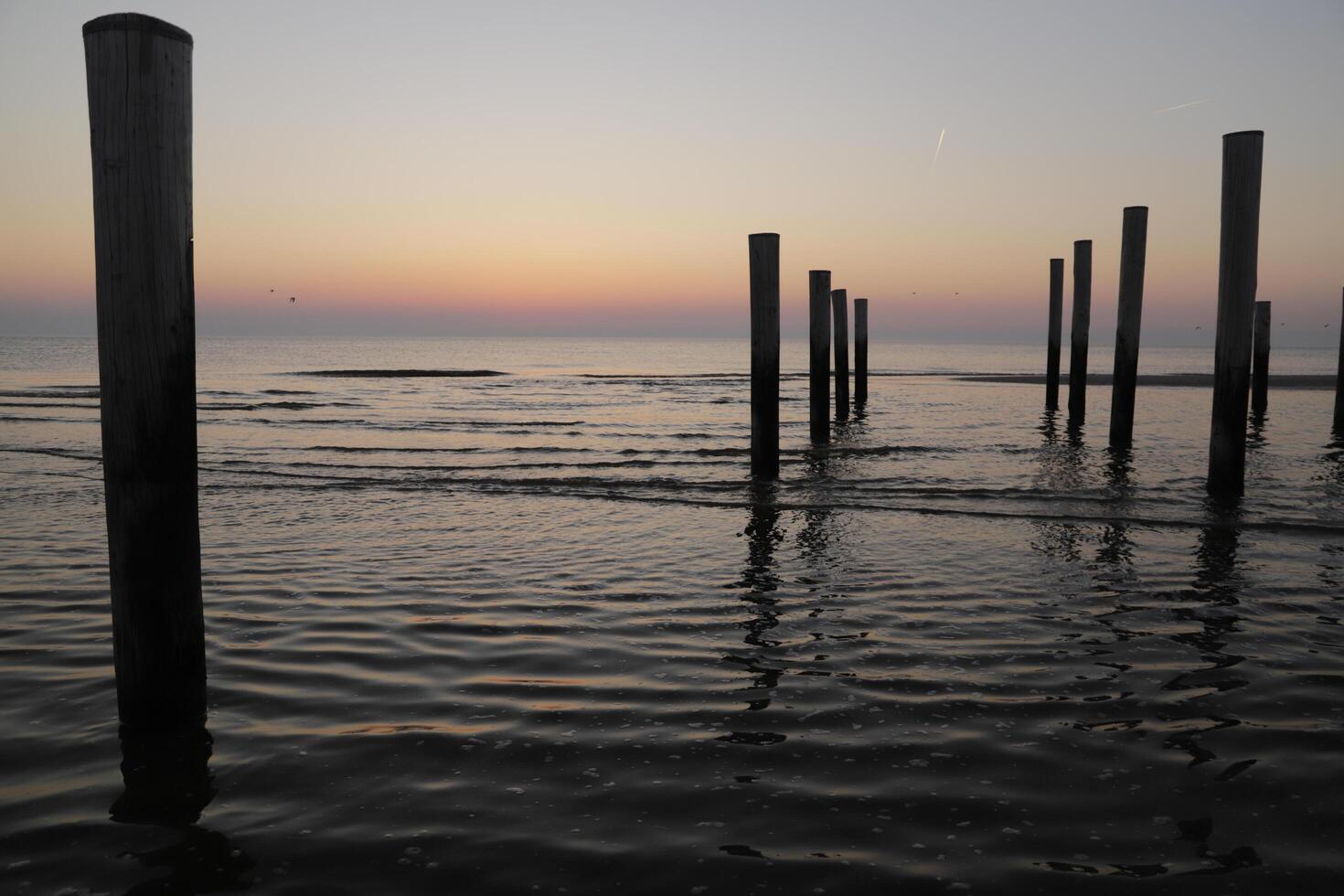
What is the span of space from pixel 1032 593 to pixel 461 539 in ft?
15.1

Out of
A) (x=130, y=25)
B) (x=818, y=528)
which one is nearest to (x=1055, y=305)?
(x=818, y=528)

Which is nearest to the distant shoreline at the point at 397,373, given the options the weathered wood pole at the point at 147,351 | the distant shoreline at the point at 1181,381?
the distant shoreline at the point at 1181,381

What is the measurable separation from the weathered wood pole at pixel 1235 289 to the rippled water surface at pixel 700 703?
87 centimetres

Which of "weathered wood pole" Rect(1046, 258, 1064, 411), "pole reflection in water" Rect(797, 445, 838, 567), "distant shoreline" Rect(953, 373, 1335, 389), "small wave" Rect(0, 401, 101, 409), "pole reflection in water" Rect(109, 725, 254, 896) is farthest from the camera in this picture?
"distant shoreline" Rect(953, 373, 1335, 389)

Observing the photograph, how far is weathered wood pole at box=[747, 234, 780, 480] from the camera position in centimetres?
1116

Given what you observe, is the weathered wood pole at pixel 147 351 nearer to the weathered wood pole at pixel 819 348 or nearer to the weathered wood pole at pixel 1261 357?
the weathered wood pole at pixel 819 348

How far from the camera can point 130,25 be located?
3299 millimetres

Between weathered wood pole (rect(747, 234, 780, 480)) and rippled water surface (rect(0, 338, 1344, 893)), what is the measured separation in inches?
66.0

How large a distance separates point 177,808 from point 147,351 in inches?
63.0

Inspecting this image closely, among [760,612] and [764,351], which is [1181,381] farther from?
[760,612]

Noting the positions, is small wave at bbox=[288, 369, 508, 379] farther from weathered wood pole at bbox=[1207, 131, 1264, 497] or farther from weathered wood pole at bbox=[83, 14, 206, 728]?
weathered wood pole at bbox=[83, 14, 206, 728]

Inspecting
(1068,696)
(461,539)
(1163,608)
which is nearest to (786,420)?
(461,539)

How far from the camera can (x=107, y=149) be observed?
3344mm

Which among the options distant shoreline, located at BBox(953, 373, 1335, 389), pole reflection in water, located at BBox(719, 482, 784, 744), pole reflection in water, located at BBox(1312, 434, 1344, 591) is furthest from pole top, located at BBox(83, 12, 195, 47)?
distant shoreline, located at BBox(953, 373, 1335, 389)
